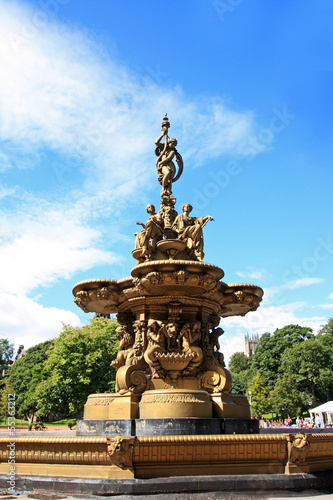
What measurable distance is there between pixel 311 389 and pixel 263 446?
183ft

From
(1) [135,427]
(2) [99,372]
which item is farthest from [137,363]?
(2) [99,372]

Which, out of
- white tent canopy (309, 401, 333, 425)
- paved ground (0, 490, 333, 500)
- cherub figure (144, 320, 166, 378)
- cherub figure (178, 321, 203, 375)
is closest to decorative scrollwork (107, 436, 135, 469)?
paved ground (0, 490, 333, 500)

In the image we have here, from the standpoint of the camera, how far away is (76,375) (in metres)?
31.2

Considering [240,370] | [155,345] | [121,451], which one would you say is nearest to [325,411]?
[155,345]

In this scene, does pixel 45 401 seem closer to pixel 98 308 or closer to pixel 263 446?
pixel 98 308

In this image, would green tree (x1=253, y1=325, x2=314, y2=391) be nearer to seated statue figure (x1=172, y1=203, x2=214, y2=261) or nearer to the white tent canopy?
the white tent canopy

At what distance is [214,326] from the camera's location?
11.0 m

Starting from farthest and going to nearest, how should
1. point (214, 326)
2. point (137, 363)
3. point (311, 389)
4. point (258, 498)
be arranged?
point (311, 389)
point (214, 326)
point (137, 363)
point (258, 498)

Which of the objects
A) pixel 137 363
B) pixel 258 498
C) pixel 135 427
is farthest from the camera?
pixel 137 363

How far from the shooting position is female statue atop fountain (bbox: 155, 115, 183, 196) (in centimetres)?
1318

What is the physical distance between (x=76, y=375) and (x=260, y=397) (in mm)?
36635

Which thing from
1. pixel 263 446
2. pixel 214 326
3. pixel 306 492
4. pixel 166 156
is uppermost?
pixel 166 156

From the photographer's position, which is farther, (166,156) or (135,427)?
(166,156)

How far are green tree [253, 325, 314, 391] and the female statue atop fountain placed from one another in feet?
187
